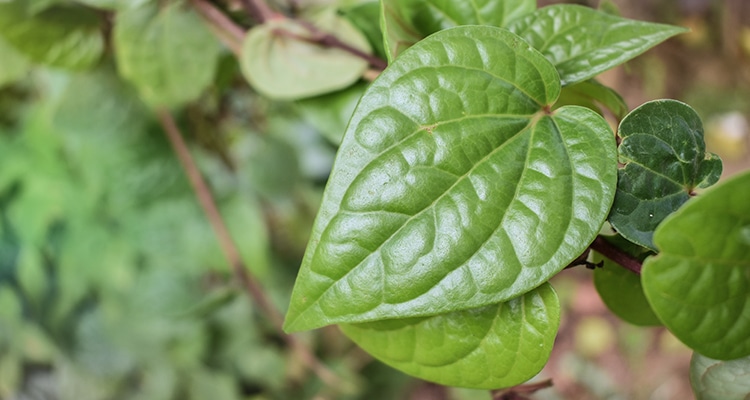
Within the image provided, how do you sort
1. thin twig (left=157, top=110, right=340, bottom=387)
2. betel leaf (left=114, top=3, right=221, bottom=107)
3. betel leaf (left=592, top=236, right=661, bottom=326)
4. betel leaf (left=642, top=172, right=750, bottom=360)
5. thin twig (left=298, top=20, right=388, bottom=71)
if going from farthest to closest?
thin twig (left=157, top=110, right=340, bottom=387), betel leaf (left=114, top=3, right=221, bottom=107), thin twig (left=298, top=20, right=388, bottom=71), betel leaf (left=592, top=236, right=661, bottom=326), betel leaf (left=642, top=172, right=750, bottom=360)

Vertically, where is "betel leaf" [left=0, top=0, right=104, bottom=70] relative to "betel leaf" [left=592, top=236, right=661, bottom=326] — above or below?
below

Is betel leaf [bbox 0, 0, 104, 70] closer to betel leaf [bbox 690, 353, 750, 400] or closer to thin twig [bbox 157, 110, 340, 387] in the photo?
thin twig [bbox 157, 110, 340, 387]

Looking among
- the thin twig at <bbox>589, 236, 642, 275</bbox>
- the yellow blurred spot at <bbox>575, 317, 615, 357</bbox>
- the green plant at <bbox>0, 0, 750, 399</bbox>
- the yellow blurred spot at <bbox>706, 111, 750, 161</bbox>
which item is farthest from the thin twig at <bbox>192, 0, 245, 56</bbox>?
the yellow blurred spot at <bbox>706, 111, 750, 161</bbox>

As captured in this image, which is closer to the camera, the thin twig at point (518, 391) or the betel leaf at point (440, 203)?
the betel leaf at point (440, 203)

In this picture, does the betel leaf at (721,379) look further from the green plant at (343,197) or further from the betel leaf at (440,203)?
the betel leaf at (440,203)

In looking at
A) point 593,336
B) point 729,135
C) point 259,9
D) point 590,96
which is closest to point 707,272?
point 590,96

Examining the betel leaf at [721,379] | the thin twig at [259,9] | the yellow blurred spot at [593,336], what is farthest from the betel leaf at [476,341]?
the yellow blurred spot at [593,336]

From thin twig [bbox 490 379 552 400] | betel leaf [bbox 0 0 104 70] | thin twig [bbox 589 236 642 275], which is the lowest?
Result: thin twig [bbox 490 379 552 400]

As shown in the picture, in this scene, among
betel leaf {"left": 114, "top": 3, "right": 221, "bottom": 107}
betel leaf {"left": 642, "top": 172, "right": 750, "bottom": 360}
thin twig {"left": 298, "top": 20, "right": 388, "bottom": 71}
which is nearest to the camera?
betel leaf {"left": 642, "top": 172, "right": 750, "bottom": 360}

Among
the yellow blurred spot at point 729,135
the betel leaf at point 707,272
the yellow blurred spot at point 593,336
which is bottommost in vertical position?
the yellow blurred spot at point 593,336
